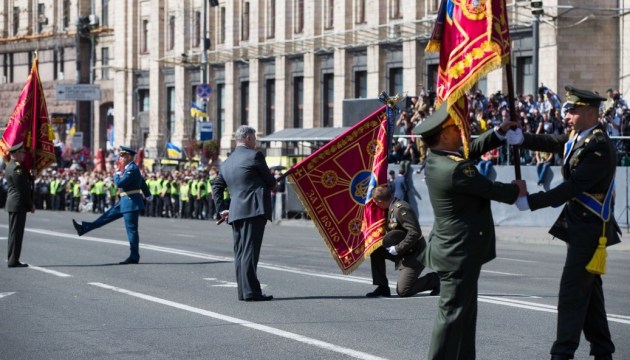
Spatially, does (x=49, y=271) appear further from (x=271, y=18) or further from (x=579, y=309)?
(x=271, y=18)

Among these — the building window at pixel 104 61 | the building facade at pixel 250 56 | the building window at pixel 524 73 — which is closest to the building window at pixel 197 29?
the building facade at pixel 250 56

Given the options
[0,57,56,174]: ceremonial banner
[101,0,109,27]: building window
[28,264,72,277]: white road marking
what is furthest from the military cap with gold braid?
[101,0,109,27]: building window

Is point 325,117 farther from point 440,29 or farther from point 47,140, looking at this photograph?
point 440,29

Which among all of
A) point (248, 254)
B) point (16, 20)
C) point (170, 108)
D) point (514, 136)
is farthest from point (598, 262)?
point (16, 20)

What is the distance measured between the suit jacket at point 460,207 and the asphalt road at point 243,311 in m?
1.69

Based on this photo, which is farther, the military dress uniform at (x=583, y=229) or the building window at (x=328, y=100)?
the building window at (x=328, y=100)

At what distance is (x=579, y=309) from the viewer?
9453 mm

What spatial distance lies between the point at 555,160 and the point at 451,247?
24.4 meters

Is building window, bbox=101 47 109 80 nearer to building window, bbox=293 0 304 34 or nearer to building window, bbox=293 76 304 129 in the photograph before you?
building window, bbox=293 76 304 129

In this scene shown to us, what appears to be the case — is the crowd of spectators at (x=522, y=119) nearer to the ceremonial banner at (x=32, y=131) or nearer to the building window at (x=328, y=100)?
the ceremonial banner at (x=32, y=131)

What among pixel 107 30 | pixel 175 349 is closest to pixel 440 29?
pixel 175 349

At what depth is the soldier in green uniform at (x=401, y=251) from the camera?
14.6 metres

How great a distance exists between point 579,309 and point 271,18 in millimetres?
51341

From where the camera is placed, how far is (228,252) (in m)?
23.2
